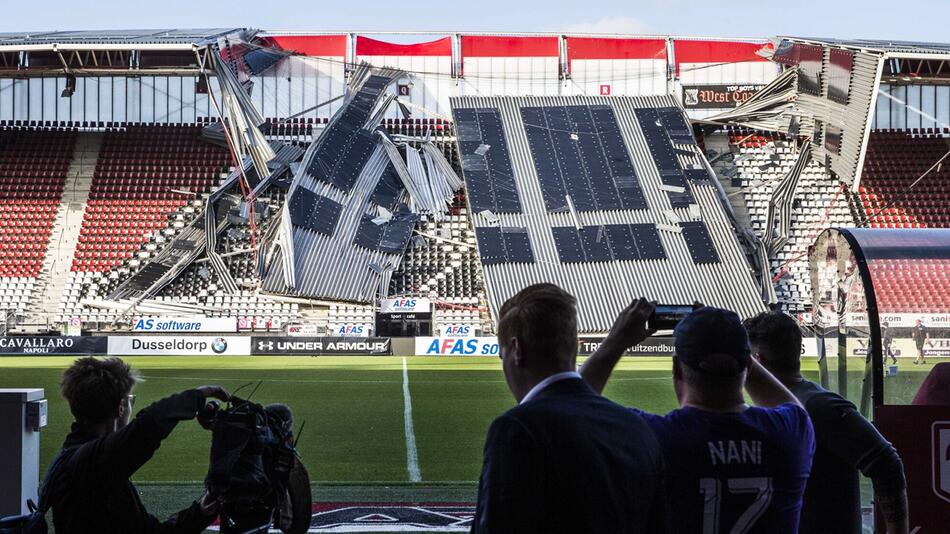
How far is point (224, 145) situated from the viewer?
44.9 metres

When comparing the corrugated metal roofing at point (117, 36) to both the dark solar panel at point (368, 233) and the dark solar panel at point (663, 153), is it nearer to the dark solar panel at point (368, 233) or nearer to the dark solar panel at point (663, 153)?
the dark solar panel at point (368, 233)

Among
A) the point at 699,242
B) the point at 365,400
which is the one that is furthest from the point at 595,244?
the point at 365,400

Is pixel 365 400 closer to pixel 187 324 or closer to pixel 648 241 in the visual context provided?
pixel 187 324

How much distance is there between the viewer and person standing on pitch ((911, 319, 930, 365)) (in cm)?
551

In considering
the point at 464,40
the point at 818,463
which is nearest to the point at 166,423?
the point at 818,463

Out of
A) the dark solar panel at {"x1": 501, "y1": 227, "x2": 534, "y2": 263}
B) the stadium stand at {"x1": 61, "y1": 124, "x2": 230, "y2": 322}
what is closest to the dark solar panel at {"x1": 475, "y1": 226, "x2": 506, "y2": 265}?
the dark solar panel at {"x1": 501, "y1": 227, "x2": 534, "y2": 263}

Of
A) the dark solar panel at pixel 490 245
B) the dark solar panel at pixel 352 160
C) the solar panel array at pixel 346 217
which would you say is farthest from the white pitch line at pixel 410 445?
the dark solar panel at pixel 352 160

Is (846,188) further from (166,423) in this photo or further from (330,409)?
(166,423)

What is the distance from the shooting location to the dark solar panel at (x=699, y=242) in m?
38.6

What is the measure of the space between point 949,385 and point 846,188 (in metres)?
39.6

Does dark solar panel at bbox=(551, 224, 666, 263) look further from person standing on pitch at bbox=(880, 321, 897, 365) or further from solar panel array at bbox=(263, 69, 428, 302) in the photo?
person standing on pitch at bbox=(880, 321, 897, 365)

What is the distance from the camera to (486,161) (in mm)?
42688

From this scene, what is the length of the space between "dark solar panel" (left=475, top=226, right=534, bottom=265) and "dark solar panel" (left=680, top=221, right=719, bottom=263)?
589 centimetres

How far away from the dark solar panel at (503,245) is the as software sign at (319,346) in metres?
6.37
